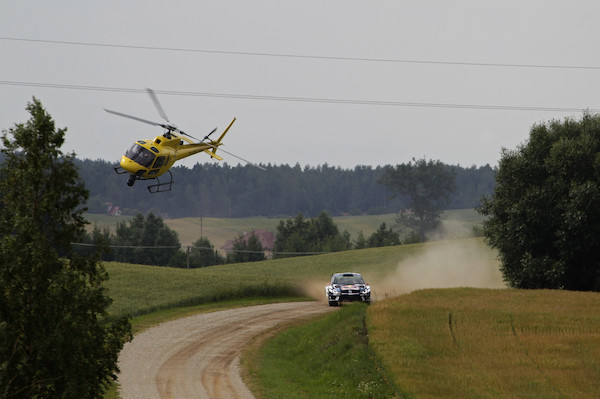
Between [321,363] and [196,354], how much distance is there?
6.92 metres

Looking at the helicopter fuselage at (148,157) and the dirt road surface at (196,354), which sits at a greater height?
the helicopter fuselage at (148,157)

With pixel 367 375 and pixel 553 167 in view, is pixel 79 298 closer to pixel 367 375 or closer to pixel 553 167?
pixel 367 375

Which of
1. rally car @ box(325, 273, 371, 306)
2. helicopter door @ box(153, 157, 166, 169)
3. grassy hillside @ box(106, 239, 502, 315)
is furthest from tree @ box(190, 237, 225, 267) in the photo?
helicopter door @ box(153, 157, 166, 169)

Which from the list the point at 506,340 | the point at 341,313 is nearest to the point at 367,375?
the point at 506,340

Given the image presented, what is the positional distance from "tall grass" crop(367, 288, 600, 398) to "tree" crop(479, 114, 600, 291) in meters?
9.14

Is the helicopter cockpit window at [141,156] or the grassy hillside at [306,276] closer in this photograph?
the helicopter cockpit window at [141,156]

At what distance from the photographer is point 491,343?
31.7 meters

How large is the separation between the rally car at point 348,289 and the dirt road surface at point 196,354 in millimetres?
1530

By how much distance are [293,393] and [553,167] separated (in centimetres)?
3177

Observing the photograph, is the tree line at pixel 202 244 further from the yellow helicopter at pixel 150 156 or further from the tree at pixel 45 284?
the tree at pixel 45 284

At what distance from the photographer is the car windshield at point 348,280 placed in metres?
52.0

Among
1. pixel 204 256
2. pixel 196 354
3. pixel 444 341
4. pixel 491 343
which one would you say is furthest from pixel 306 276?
pixel 204 256

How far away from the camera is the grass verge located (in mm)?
28625

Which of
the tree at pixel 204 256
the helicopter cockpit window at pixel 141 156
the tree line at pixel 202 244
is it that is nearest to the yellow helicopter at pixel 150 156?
the helicopter cockpit window at pixel 141 156
